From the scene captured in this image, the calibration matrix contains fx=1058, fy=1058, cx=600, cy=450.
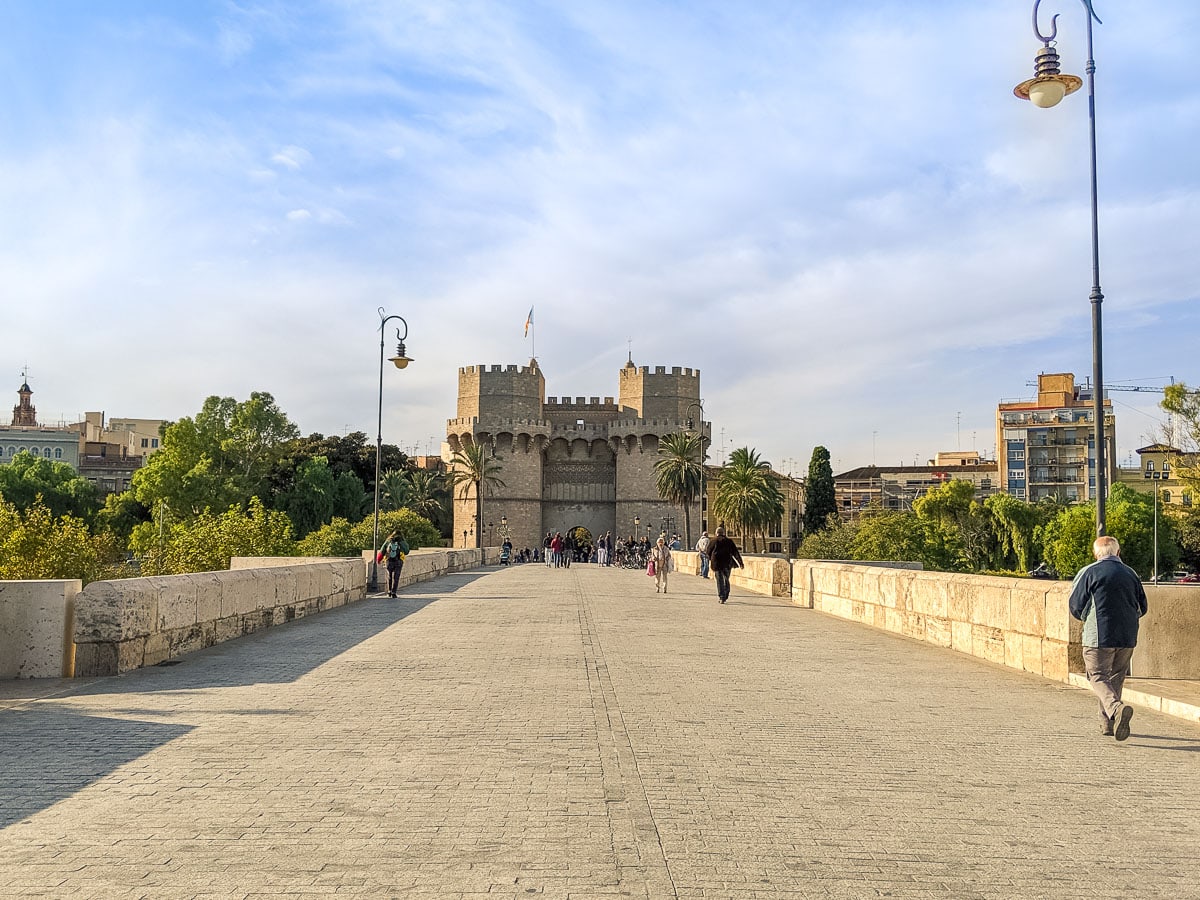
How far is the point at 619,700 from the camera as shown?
24.6 feet

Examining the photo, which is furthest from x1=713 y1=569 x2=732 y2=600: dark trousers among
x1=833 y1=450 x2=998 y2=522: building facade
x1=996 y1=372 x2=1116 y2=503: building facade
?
x1=833 y1=450 x2=998 y2=522: building facade

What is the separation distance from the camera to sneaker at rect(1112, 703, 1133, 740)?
19.9 ft

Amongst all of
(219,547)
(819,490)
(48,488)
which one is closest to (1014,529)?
(819,490)

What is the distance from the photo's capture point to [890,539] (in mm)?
56062

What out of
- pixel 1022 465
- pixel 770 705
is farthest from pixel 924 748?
pixel 1022 465

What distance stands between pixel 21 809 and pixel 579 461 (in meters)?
70.5

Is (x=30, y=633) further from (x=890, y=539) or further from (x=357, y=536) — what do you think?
(x=890, y=539)

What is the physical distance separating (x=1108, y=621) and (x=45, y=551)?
2148 centimetres

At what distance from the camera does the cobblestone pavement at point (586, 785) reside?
3668 mm

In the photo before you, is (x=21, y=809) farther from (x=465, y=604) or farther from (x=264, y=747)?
(x=465, y=604)

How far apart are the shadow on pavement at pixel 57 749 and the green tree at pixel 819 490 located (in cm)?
7655

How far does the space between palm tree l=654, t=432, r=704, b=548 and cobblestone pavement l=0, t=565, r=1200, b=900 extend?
55.9 metres

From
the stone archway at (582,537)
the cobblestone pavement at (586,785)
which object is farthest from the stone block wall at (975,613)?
the stone archway at (582,537)

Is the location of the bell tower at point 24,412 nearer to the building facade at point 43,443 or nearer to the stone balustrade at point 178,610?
the building facade at point 43,443
